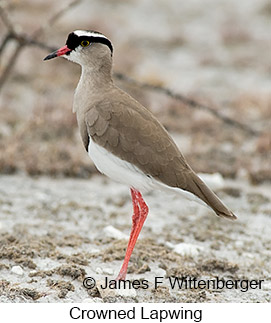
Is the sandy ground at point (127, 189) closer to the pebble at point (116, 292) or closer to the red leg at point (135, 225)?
the pebble at point (116, 292)

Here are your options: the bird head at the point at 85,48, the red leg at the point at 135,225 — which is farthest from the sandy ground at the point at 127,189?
the bird head at the point at 85,48

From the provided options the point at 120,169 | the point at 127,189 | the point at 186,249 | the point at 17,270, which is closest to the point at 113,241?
the point at 186,249

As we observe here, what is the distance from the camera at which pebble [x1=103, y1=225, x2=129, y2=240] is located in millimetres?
5816

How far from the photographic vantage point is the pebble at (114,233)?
5.82 m

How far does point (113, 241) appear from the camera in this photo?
5680 mm

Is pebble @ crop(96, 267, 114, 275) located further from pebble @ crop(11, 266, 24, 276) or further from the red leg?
pebble @ crop(11, 266, 24, 276)

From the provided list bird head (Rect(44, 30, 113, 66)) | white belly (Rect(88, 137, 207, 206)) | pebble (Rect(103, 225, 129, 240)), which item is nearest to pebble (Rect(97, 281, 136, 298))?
white belly (Rect(88, 137, 207, 206))

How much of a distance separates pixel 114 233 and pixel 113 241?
214 mm

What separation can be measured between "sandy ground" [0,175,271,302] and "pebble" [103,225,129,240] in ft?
0.04

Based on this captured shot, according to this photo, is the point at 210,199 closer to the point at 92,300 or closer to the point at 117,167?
the point at 117,167

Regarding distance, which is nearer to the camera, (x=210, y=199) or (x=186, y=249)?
(x=210, y=199)

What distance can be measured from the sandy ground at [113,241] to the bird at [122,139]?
0.46 metres
